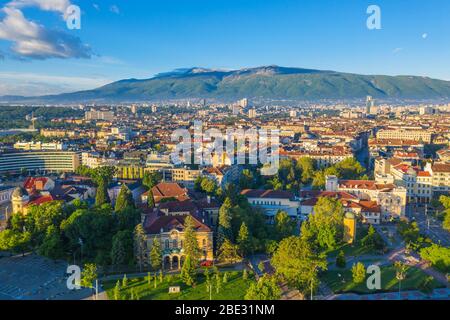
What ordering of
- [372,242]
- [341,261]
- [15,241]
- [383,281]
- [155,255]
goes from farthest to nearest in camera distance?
[372,242]
[15,241]
[341,261]
[155,255]
[383,281]

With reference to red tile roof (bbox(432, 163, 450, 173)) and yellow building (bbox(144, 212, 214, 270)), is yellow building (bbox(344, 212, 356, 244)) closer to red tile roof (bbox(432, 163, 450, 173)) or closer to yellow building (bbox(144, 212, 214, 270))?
yellow building (bbox(144, 212, 214, 270))

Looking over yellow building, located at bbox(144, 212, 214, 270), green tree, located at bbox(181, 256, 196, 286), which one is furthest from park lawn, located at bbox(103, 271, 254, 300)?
yellow building, located at bbox(144, 212, 214, 270)

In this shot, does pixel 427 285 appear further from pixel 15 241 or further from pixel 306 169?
pixel 306 169

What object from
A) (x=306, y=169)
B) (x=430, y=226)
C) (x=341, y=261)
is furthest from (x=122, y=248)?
(x=306, y=169)
